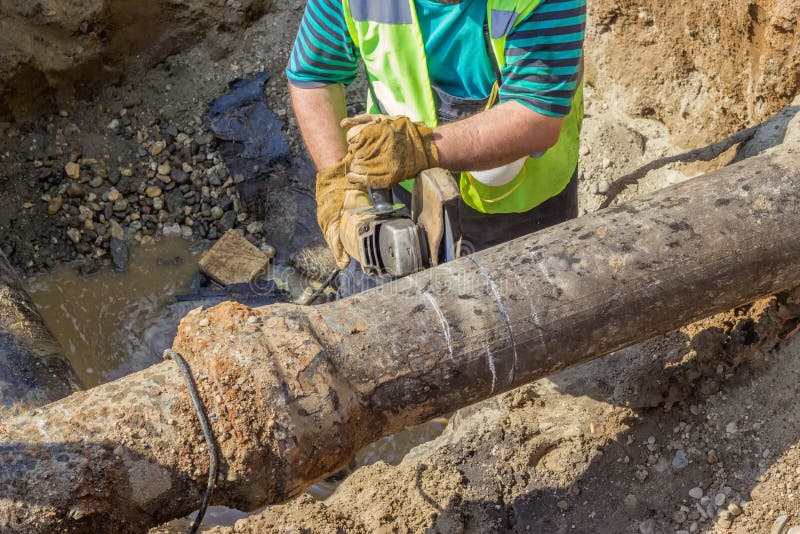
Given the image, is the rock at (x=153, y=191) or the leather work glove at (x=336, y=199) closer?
the leather work glove at (x=336, y=199)

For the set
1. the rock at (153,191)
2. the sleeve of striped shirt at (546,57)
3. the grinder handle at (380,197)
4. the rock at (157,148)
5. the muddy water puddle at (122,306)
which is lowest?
the muddy water puddle at (122,306)

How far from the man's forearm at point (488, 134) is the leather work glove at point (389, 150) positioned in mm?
60

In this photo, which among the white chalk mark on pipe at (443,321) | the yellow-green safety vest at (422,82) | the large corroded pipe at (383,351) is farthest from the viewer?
the yellow-green safety vest at (422,82)

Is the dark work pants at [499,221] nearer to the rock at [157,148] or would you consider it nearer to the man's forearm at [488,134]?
the man's forearm at [488,134]

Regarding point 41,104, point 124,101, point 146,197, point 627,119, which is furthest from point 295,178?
point 627,119

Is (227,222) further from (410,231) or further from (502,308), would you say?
(502,308)

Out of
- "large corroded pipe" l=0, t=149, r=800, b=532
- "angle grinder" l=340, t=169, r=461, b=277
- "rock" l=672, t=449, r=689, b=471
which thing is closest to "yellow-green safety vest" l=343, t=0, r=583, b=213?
"angle grinder" l=340, t=169, r=461, b=277

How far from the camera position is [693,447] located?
9.14 feet

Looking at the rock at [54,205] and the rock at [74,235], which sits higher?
the rock at [54,205]

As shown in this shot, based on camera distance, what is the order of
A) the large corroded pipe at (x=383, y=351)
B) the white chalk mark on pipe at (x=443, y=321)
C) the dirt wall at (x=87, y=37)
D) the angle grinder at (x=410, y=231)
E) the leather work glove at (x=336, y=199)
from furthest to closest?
the dirt wall at (x=87, y=37), the leather work glove at (x=336, y=199), the angle grinder at (x=410, y=231), the white chalk mark on pipe at (x=443, y=321), the large corroded pipe at (x=383, y=351)

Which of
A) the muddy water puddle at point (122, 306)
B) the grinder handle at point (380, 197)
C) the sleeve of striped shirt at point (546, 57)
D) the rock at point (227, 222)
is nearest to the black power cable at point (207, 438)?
the grinder handle at point (380, 197)

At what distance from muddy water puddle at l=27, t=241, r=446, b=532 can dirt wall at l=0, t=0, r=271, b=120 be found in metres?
1.24

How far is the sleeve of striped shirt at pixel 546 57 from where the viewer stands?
2.59m

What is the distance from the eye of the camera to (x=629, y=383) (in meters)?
3.00
